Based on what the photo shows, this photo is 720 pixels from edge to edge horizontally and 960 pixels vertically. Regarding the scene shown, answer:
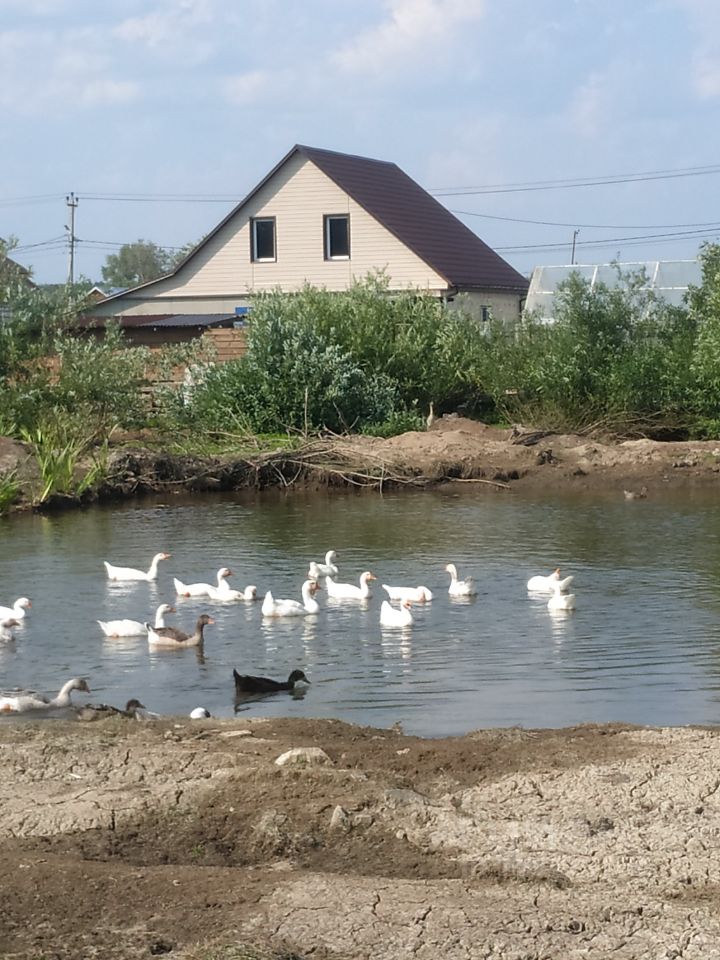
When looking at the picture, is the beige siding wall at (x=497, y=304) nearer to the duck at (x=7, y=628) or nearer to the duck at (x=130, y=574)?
the duck at (x=130, y=574)

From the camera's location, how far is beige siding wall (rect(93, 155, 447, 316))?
1823 inches

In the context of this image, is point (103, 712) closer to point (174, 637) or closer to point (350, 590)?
point (174, 637)

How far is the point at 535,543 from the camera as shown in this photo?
857 inches

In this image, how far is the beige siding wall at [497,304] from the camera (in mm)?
46469

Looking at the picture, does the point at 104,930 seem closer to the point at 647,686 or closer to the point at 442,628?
the point at 647,686

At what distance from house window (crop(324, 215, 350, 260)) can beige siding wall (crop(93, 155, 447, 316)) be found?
220 mm

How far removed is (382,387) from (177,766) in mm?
25141

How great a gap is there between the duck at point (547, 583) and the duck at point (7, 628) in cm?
610

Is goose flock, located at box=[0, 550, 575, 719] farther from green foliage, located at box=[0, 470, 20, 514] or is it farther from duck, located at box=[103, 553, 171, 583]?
green foliage, located at box=[0, 470, 20, 514]

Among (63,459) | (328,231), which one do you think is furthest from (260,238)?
(63,459)

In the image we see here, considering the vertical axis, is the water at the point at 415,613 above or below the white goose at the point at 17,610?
below

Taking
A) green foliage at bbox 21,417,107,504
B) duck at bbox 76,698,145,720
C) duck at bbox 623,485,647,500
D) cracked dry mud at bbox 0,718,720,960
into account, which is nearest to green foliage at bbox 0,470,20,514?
green foliage at bbox 21,417,107,504

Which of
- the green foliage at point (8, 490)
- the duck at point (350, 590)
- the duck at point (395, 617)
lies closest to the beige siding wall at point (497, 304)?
the green foliage at point (8, 490)

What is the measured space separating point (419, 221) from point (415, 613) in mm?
33549
